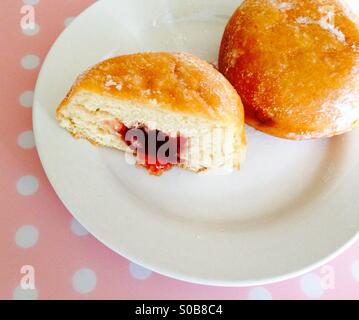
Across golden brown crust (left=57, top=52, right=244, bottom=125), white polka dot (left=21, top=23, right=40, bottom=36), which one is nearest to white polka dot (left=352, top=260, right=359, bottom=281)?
golden brown crust (left=57, top=52, right=244, bottom=125)

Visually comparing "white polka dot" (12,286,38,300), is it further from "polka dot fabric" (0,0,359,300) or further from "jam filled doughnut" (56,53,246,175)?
"jam filled doughnut" (56,53,246,175)

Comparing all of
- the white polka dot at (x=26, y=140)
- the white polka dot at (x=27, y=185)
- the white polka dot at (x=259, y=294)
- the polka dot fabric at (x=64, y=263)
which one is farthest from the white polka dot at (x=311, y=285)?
the white polka dot at (x=26, y=140)

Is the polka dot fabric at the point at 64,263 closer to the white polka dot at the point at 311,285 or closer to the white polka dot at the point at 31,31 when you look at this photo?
the white polka dot at the point at 311,285

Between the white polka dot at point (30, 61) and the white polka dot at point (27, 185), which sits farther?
the white polka dot at point (30, 61)
